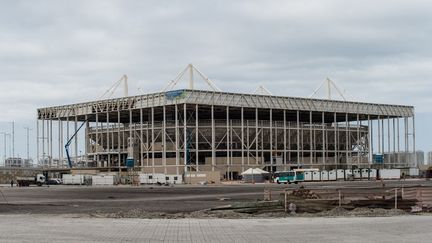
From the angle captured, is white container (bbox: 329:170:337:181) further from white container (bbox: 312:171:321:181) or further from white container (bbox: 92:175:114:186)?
white container (bbox: 92:175:114:186)

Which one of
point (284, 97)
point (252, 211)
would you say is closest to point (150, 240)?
point (252, 211)

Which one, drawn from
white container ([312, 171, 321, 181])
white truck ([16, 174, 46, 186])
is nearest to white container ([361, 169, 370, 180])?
white container ([312, 171, 321, 181])

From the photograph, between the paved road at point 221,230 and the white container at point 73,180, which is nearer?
the paved road at point 221,230

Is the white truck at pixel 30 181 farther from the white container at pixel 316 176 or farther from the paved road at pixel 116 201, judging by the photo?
the paved road at pixel 116 201

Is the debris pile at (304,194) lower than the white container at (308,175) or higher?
higher

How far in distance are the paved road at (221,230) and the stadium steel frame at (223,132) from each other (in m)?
97.9

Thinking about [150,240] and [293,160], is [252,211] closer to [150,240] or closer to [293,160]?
[150,240]

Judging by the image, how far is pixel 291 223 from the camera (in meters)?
25.1

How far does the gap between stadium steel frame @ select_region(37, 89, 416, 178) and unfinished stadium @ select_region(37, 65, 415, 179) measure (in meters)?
0.21

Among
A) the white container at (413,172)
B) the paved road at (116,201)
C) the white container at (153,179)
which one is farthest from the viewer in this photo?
the white container at (413,172)

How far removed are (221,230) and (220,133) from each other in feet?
362

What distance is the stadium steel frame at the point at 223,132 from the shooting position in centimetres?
12850

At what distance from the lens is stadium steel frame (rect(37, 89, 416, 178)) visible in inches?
5059

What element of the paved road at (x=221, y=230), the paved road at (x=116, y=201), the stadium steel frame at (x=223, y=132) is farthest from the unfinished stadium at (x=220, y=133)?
the paved road at (x=221, y=230)
